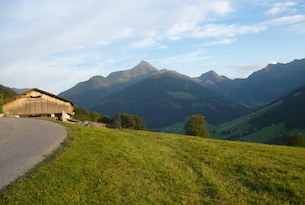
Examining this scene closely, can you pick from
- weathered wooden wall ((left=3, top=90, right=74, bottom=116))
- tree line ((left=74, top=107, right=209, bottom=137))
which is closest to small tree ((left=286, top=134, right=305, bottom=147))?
tree line ((left=74, top=107, right=209, bottom=137))

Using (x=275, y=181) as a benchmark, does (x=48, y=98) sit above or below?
above

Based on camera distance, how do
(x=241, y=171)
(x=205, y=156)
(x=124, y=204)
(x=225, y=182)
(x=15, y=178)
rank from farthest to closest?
(x=205, y=156) → (x=241, y=171) → (x=225, y=182) → (x=15, y=178) → (x=124, y=204)

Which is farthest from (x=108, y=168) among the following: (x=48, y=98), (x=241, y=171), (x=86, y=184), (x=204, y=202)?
(x=48, y=98)

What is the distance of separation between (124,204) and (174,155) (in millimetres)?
10304

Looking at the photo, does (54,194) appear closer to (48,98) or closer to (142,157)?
A: (142,157)

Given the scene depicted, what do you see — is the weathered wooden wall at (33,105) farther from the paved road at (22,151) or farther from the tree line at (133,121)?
the paved road at (22,151)

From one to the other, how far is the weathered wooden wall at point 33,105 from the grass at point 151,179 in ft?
195

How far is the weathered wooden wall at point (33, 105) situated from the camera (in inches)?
3081

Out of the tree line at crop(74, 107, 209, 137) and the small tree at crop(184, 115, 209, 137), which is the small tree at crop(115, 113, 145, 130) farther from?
the small tree at crop(184, 115, 209, 137)

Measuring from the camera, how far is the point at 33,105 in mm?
78750

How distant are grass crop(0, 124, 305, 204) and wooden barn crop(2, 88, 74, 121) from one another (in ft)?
195

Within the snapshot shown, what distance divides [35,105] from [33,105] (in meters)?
0.46

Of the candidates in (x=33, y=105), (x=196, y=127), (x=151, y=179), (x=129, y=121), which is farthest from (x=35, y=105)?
(x=129, y=121)

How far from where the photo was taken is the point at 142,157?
2077 centimetres
